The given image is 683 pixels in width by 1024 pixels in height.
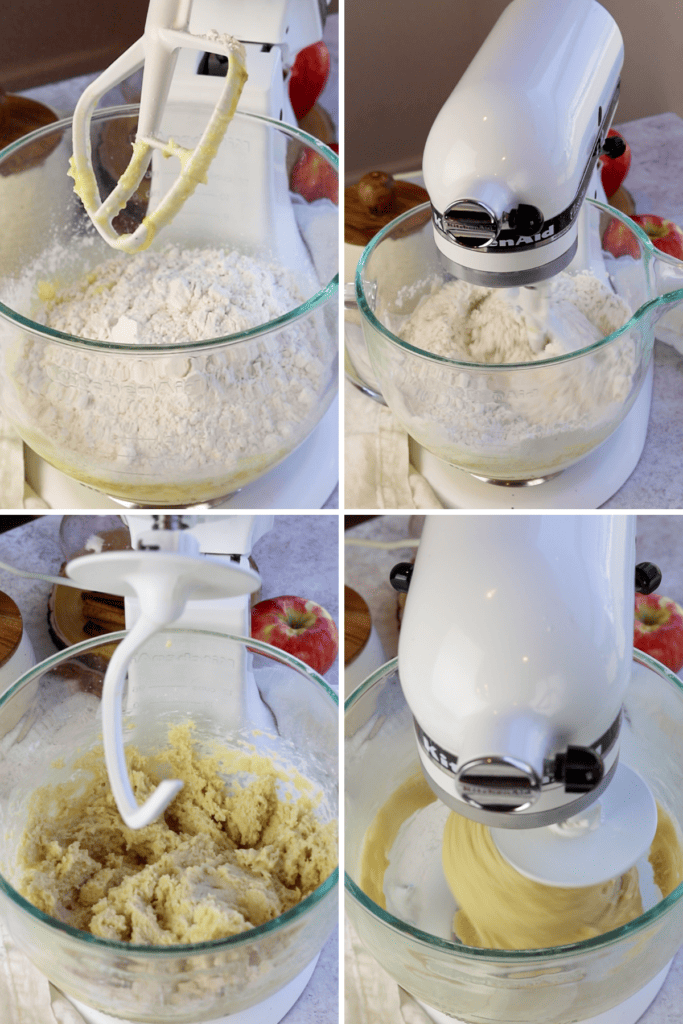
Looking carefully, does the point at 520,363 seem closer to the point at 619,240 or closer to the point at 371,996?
the point at 619,240

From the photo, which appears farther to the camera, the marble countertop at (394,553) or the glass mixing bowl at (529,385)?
the marble countertop at (394,553)

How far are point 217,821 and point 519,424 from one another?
1.10ft

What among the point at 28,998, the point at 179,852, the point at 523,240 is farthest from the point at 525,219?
the point at 28,998

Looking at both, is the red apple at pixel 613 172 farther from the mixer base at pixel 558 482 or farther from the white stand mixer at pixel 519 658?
the white stand mixer at pixel 519 658

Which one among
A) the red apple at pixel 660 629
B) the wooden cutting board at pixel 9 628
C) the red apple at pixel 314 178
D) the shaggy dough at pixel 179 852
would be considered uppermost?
the red apple at pixel 314 178

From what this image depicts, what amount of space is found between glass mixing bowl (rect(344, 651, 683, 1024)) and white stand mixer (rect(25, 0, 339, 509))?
148 millimetres

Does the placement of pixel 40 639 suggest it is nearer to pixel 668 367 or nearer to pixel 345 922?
pixel 345 922

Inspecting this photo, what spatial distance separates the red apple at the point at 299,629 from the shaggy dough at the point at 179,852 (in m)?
0.12

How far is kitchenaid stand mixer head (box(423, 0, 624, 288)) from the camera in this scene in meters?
0.41

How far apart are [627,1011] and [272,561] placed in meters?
0.45

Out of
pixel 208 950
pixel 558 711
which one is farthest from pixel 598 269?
pixel 208 950

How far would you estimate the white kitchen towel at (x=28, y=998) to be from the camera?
575 mm

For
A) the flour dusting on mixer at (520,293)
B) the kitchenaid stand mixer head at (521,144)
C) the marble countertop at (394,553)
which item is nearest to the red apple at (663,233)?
the flour dusting on mixer at (520,293)

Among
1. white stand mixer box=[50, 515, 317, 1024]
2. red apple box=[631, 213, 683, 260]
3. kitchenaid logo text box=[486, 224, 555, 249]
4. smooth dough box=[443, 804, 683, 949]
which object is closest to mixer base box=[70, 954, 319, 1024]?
white stand mixer box=[50, 515, 317, 1024]
